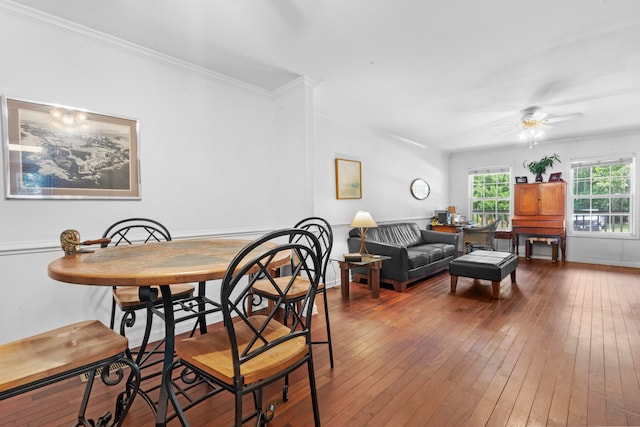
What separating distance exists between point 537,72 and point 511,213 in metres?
4.52

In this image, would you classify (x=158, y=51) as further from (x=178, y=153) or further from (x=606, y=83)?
(x=606, y=83)

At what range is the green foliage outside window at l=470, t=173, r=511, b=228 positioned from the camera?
6.89m

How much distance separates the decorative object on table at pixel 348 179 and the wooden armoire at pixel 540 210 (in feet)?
12.1

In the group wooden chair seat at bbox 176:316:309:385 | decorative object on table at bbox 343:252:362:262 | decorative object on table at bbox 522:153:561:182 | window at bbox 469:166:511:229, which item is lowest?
decorative object on table at bbox 343:252:362:262

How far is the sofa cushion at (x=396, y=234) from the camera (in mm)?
4760

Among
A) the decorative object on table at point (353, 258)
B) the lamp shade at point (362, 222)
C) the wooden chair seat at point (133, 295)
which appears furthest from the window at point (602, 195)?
the wooden chair seat at point (133, 295)

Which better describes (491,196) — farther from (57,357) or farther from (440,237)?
(57,357)

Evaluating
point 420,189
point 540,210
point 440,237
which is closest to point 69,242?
point 440,237

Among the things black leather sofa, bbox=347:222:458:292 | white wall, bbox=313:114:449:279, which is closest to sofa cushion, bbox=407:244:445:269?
black leather sofa, bbox=347:222:458:292

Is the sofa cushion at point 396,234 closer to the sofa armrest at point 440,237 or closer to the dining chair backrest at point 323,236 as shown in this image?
the sofa armrest at point 440,237

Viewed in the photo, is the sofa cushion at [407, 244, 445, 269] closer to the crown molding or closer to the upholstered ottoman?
the upholstered ottoman

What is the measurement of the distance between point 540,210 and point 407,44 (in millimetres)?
5212

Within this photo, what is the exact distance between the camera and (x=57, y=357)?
1.13 metres

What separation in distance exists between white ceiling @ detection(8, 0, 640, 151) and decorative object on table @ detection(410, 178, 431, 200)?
8.04 ft
